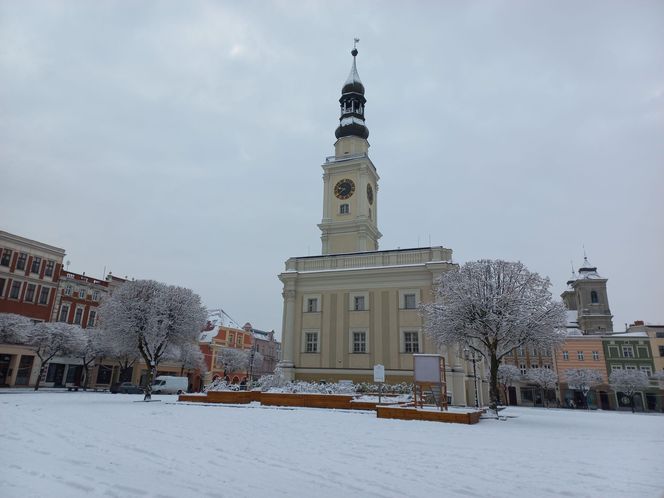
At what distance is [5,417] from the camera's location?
1479cm

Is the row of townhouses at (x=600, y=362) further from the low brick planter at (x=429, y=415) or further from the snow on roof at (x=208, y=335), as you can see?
the snow on roof at (x=208, y=335)

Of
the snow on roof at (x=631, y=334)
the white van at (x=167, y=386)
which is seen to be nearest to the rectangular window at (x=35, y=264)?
the white van at (x=167, y=386)

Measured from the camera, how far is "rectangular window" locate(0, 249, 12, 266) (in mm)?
42422

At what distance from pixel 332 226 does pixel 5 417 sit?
32168 mm

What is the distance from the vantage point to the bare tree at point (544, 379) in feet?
186

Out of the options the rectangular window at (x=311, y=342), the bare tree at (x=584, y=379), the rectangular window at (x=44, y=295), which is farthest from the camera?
the bare tree at (x=584, y=379)

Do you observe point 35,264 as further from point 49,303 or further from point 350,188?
point 350,188

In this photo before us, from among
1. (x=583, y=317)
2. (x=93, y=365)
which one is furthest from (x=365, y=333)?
(x=583, y=317)

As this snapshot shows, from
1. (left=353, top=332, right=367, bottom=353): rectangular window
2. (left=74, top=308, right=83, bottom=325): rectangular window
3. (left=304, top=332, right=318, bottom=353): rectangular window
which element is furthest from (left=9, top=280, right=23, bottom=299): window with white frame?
(left=353, top=332, right=367, bottom=353): rectangular window

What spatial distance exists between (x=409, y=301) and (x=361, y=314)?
4.27m

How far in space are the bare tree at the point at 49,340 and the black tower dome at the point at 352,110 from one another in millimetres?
35081

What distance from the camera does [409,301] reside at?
34031 mm

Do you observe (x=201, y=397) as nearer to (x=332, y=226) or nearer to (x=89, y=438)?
(x=89, y=438)

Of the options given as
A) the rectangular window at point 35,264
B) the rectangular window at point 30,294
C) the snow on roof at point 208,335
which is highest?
the rectangular window at point 35,264
